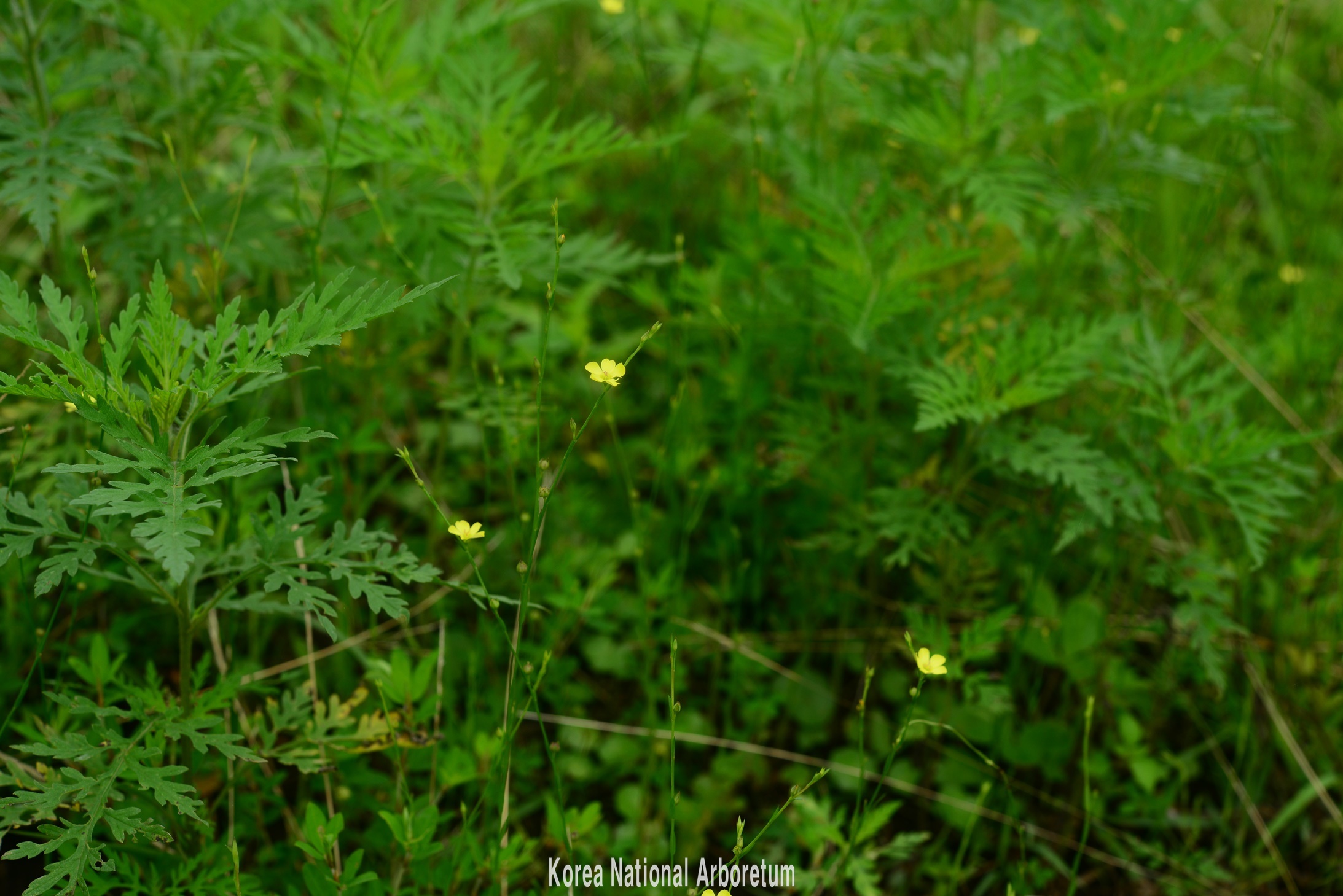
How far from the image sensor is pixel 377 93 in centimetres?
205

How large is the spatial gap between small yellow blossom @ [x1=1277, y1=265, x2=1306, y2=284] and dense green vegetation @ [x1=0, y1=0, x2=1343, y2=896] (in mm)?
198

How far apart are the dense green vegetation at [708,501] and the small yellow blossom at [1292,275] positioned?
0.20m

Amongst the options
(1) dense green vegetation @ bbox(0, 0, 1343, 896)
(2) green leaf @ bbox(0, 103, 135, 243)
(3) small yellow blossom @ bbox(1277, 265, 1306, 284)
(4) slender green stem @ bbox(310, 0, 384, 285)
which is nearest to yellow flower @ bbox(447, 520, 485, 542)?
A: (1) dense green vegetation @ bbox(0, 0, 1343, 896)

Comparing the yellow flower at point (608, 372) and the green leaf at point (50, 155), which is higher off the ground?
the green leaf at point (50, 155)

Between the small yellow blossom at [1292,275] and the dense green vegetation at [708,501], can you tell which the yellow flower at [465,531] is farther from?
the small yellow blossom at [1292,275]

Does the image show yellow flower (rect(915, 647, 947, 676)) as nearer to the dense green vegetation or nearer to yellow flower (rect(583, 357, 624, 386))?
the dense green vegetation

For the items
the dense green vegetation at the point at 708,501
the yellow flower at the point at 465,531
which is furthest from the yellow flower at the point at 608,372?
the yellow flower at the point at 465,531

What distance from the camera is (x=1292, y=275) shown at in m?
2.85

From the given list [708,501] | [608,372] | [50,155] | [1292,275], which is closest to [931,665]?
[608,372]

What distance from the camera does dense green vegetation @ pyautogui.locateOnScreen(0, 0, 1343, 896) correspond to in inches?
69.6

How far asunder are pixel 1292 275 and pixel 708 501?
1893 mm

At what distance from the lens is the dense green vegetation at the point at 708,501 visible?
1767mm

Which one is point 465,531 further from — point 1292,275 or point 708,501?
point 1292,275

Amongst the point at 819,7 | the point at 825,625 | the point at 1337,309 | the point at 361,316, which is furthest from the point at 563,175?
the point at 1337,309
